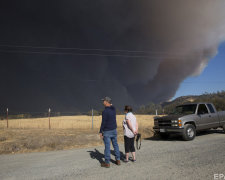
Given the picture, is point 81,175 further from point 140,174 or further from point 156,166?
point 156,166

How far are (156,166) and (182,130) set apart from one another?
4.48 meters

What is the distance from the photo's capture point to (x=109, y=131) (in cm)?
492

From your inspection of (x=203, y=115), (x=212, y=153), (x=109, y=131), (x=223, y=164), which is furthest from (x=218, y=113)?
(x=109, y=131)

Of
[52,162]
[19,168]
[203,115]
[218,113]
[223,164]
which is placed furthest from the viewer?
[218,113]

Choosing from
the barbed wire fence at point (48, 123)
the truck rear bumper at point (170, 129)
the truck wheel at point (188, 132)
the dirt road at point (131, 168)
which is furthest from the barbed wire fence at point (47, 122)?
the dirt road at point (131, 168)

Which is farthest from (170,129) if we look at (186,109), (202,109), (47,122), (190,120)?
(47,122)

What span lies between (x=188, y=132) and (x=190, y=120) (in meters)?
0.60

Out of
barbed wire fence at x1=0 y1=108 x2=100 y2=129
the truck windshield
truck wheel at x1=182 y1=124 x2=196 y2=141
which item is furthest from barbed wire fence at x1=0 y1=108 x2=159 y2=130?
truck wheel at x1=182 y1=124 x2=196 y2=141

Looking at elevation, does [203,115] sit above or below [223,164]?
above

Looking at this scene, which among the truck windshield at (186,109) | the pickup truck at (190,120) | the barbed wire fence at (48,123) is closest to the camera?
the pickup truck at (190,120)

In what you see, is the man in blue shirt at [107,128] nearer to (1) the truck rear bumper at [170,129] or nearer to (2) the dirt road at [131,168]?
(2) the dirt road at [131,168]

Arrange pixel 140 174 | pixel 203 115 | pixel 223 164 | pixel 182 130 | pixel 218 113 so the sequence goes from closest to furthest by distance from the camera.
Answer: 1. pixel 140 174
2. pixel 223 164
3. pixel 182 130
4. pixel 203 115
5. pixel 218 113

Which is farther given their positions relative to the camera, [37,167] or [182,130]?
[182,130]

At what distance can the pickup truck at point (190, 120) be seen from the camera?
29.1ft
